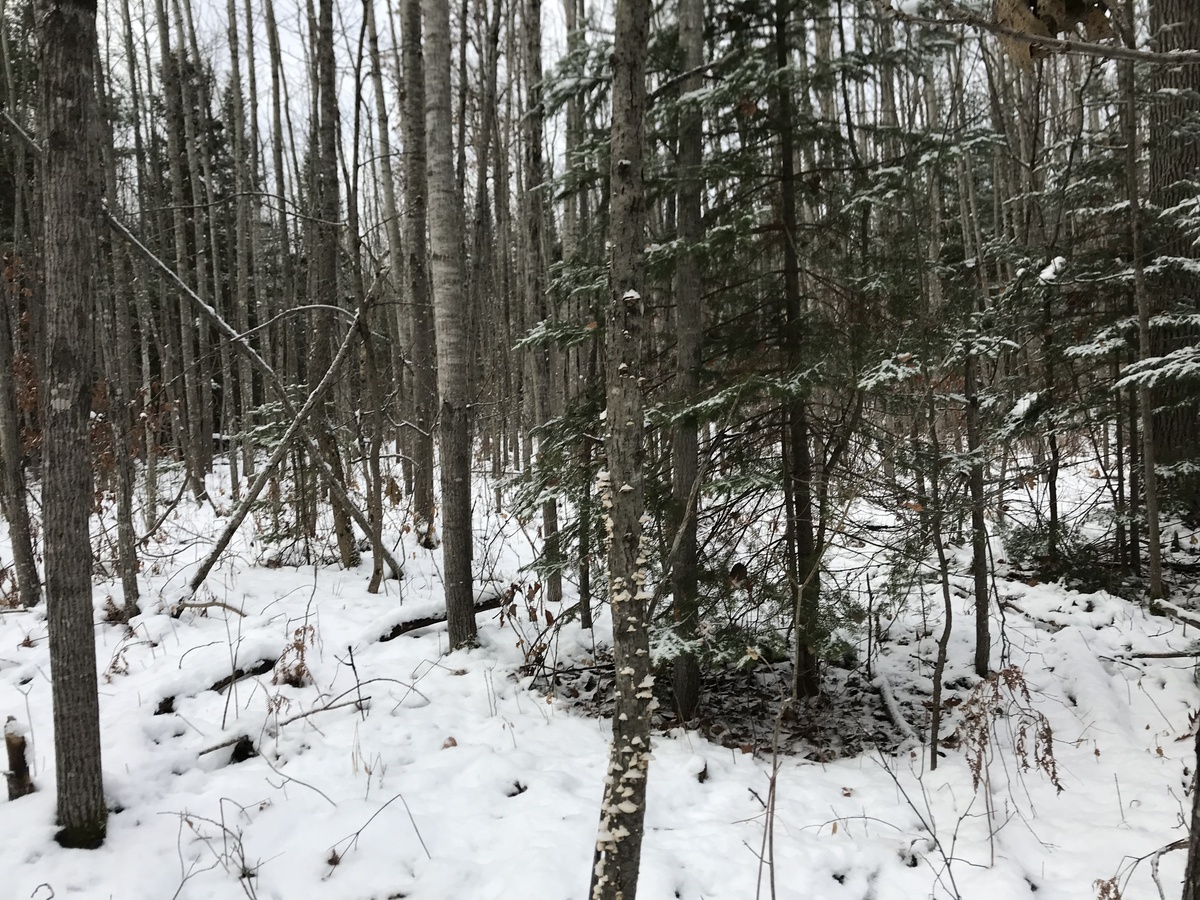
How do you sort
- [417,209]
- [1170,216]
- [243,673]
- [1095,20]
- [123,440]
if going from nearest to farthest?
[1095,20] → [243,673] → [123,440] → [1170,216] → [417,209]

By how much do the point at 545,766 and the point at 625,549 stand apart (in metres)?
2.53

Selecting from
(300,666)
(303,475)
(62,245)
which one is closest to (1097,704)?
(300,666)

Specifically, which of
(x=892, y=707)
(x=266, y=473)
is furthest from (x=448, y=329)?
(x=892, y=707)

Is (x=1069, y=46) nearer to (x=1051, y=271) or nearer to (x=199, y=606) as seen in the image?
(x=1051, y=271)

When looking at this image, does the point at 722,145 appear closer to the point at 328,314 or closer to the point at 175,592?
the point at 328,314

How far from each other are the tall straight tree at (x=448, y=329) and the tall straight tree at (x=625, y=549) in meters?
3.34

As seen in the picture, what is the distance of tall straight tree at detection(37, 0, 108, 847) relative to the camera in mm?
2725

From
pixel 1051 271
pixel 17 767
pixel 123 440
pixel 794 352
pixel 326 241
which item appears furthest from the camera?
pixel 326 241

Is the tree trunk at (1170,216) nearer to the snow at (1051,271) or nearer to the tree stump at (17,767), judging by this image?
the snow at (1051,271)

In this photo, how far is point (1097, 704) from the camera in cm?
501

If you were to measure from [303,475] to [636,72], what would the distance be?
6.10 metres

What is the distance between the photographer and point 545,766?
4.18 meters

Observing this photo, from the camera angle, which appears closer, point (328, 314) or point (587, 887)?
point (587, 887)

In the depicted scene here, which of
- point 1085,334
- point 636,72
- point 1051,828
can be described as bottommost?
point 1051,828
